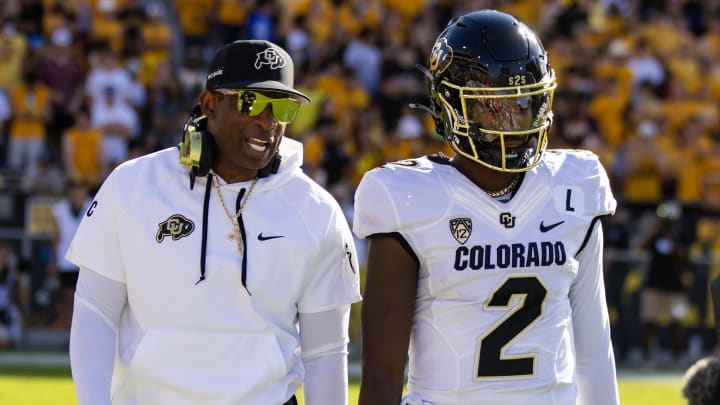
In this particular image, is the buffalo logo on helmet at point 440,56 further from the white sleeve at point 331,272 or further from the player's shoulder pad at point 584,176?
the white sleeve at point 331,272

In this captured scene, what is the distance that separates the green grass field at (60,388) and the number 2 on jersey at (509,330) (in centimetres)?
665

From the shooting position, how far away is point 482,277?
10.9 ft

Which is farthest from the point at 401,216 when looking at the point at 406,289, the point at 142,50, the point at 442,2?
the point at 442,2

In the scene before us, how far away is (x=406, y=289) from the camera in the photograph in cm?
333

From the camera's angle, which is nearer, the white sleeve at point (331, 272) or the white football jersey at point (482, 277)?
the white football jersey at point (482, 277)

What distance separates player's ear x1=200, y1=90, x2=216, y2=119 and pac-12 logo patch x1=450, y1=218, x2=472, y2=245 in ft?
3.01

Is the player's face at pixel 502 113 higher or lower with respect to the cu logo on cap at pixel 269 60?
lower

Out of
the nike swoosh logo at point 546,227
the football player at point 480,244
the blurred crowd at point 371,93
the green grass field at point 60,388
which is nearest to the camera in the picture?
the football player at point 480,244

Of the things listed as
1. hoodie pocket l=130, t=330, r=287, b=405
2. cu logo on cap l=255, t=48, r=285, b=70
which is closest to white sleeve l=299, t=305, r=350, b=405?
hoodie pocket l=130, t=330, r=287, b=405

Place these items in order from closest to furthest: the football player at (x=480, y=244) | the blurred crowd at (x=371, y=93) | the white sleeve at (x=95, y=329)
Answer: the football player at (x=480, y=244) < the white sleeve at (x=95, y=329) < the blurred crowd at (x=371, y=93)

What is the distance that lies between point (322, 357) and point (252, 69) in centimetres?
87

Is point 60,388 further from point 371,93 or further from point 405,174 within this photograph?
point 405,174

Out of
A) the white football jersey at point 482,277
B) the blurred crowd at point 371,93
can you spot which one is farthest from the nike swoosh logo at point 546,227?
the blurred crowd at point 371,93

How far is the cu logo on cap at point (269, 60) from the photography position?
381 centimetres
